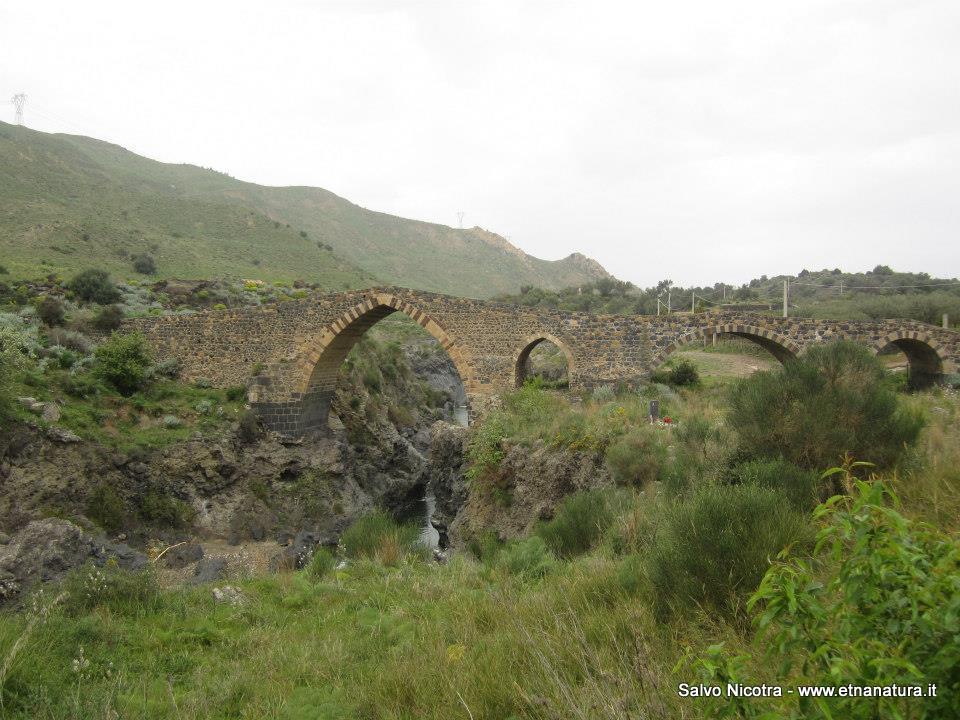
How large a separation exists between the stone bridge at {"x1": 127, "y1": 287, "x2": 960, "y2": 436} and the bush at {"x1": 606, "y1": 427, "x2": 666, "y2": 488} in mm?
5221

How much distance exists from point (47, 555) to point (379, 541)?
4.56 m

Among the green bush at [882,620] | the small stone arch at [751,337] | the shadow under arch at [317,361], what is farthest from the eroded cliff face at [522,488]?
the green bush at [882,620]

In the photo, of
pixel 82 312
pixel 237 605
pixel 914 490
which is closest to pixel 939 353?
pixel 914 490

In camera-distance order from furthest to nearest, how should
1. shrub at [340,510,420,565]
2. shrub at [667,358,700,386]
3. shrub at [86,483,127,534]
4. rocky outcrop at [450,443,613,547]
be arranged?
shrub at [667,358,700,386] < shrub at [86,483,127,534] < rocky outcrop at [450,443,613,547] < shrub at [340,510,420,565]

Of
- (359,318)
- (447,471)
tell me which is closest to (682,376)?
(447,471)

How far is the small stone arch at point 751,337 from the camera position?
14219 millimetres

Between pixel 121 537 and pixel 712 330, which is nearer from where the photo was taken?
pixel 121 537

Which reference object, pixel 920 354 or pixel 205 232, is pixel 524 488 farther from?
pixel 205 232

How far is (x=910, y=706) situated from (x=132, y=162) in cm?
8430

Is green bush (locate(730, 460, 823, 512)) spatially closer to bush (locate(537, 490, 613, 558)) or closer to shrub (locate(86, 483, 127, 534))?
bush (locate(537, 490, 613, 558))

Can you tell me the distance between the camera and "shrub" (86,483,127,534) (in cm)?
1264

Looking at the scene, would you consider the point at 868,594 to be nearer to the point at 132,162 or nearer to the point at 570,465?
the point at 570,465

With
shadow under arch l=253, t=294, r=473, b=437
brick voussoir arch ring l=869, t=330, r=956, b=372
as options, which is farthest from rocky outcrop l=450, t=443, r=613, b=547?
brick voussoir arch ring l=869, t=330, r=956, b=372

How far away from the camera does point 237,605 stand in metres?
6.19
